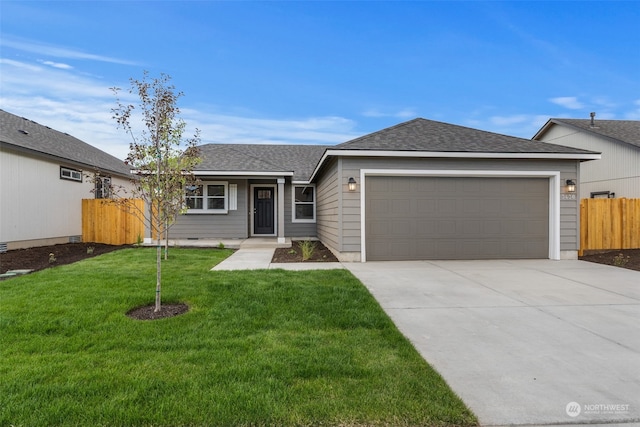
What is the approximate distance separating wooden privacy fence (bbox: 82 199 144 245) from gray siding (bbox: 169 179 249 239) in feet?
4.18

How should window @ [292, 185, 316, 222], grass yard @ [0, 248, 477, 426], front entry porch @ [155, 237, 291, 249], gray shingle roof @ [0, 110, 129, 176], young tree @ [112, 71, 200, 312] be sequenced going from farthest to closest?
1. window @ [292, 185, 316, 222]
2. front entry porch @ [155, 237, 291, 249]
3. gray shingle roof @ [0, 110, 129, 176]
4. young tree @ [112, 71, 200, 312]
5. grass yard @ [0, 248, 477, 426]

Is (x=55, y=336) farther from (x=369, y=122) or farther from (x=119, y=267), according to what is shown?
(x=369, y=122)

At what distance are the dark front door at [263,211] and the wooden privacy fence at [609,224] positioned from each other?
34.6 ft

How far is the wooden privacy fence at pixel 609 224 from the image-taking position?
909 centimetres

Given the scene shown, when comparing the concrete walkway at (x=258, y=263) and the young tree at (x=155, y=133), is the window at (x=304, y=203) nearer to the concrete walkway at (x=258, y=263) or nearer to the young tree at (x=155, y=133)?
the concrete walkway at (x=258, y=263)

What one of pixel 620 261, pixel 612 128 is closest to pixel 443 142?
pixel 620 261

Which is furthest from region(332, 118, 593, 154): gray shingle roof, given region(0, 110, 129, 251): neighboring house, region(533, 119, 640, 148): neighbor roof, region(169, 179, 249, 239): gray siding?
region(533, 119, 640, 148): neighbor roof

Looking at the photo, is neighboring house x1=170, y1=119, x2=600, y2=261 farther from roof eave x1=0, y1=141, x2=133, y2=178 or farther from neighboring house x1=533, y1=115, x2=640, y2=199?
roof eave x1=0, y1=141, x2=133, y2=178

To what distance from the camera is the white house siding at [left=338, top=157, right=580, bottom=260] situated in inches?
304

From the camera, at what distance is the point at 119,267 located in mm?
6633

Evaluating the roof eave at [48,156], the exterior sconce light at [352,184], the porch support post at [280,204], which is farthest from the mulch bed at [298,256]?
the roof eave at [48,156]

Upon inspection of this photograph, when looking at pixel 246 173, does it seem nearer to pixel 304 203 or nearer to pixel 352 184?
pixel 304 203

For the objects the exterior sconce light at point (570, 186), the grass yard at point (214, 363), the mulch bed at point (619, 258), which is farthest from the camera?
the exterior sconce light at point (570, 186)

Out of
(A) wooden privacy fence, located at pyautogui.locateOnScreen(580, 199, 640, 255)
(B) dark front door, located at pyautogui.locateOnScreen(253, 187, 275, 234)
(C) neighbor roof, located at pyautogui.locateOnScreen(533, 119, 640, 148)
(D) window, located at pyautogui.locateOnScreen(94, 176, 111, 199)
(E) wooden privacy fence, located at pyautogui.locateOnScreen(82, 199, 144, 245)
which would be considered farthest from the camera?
(B) dark front door, located at pyautogui.locateOnScreen(253, 187, 275, 234)
